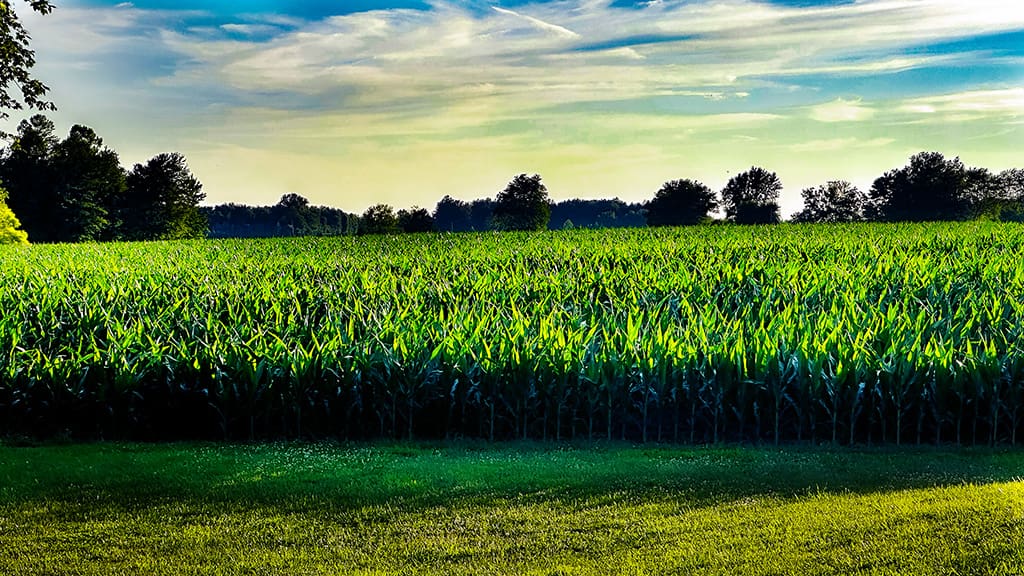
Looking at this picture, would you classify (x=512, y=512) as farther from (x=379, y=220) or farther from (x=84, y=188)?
(x=379, y=220)

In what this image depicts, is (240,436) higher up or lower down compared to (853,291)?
lower down

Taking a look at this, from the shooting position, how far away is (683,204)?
98.4 meters

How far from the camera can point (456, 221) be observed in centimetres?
10925

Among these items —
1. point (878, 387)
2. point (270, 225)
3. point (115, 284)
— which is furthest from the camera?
point (270, 225)

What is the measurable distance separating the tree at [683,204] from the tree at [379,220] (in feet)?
93.4

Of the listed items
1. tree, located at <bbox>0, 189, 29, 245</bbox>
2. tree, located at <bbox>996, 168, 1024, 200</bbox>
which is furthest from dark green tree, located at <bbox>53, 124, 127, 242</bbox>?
tree, located at <bbox>996, 168, 1024, 200</bbox>

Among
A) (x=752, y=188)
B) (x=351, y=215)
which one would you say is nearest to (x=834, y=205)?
(x=752, y=188)

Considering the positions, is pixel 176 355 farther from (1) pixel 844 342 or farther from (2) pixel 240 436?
(1) pixel 844 342

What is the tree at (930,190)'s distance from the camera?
91.0 m

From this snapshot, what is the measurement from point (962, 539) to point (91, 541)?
16.0 ft

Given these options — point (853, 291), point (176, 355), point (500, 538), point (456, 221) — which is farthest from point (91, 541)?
point (456, 221)

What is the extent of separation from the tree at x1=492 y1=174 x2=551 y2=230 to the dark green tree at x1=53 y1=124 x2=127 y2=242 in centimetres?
3967

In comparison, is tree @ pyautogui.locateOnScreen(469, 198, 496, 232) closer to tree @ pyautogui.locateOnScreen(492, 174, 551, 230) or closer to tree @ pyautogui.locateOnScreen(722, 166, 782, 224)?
tree @ pyautogui.locateOnScreen(492, 174, 551, 230)

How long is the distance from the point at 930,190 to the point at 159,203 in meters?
74.8
